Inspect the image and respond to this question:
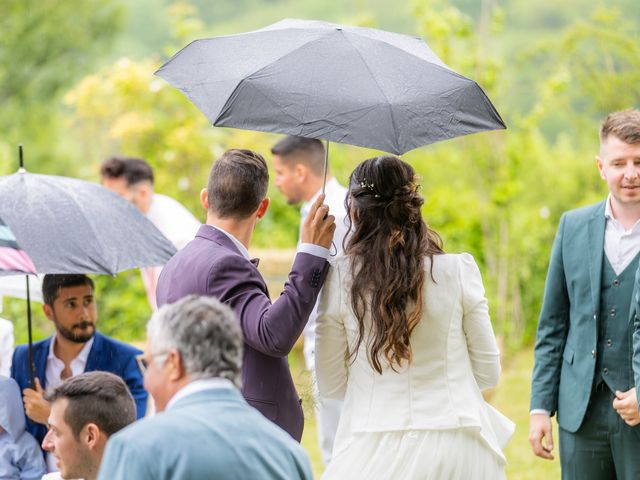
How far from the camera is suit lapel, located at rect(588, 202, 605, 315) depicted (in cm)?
441

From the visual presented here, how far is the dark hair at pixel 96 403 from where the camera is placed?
3496 mm

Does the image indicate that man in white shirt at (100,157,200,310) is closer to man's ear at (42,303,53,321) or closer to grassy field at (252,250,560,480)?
grassy field at (252,250,560,480)

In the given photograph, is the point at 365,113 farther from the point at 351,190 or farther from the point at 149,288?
the point at 149,288

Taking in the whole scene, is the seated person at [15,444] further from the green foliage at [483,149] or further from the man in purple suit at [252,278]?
the green foliage at [483,149]

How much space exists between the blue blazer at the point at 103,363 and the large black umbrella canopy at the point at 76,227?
0.60 metres

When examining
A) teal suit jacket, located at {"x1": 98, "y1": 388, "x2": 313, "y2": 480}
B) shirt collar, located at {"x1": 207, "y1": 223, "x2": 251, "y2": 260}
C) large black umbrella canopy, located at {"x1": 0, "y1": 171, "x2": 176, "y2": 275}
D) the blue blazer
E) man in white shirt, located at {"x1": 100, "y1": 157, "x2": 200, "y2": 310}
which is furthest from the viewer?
man in white shirt, located at {"x1": 100, "y1": 157, "x2": 200, "y2": 310}

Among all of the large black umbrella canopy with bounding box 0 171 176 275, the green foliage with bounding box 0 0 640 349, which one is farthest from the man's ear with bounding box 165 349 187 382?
the green foliage with bounding box 0 0 640 349

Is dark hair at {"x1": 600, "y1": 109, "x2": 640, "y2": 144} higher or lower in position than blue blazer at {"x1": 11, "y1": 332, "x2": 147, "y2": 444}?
higher

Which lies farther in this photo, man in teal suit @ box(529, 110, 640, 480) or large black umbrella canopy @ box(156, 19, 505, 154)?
man in teal suit @ box(529, 110, 640, 480)

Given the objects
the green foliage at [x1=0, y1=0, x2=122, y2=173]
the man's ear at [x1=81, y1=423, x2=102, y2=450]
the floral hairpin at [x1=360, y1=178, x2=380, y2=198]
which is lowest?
the man's ear at [x1=81, y1=423, x2=102, y2=450]

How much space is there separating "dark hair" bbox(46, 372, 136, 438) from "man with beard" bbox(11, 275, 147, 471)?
1.48m

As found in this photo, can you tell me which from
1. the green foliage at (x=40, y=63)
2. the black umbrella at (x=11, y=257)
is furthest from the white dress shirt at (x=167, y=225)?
the green foliage at (x=40, y=63)

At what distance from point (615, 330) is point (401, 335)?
112 centimetres

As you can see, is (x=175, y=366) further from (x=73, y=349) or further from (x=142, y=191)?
(x=142, y=191)
